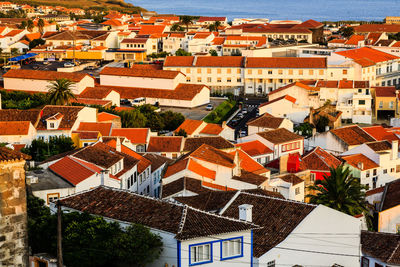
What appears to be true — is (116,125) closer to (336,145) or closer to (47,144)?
(47,144)

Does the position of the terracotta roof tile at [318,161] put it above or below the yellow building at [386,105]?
above

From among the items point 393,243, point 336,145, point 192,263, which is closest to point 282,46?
point 336,145

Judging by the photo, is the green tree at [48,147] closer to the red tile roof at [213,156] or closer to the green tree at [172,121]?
the red tile roof at [213,156]

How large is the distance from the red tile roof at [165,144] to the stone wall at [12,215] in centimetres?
3078

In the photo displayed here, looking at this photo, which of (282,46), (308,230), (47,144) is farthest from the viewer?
(282,46)

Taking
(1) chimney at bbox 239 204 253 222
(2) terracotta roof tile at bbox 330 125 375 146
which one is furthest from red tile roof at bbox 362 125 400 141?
(1) chimney at bbox 239 204 253 222

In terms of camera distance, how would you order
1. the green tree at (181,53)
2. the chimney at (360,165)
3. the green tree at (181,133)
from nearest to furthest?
the chimney at (360,165)
the green tree at (181,133)
the green tree at (181,53)

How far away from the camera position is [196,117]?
70312 mm

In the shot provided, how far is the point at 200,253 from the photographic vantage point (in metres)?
20.0

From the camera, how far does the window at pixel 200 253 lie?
19.9m

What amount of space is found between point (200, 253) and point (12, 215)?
5581 mm

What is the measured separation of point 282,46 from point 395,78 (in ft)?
60.8

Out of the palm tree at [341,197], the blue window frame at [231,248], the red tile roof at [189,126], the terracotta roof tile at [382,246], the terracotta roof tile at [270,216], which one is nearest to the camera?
the blue window frame at [231,248]

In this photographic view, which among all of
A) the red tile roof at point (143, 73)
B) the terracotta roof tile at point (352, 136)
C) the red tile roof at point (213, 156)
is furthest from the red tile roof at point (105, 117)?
the red tile roof at point (143, 73)
